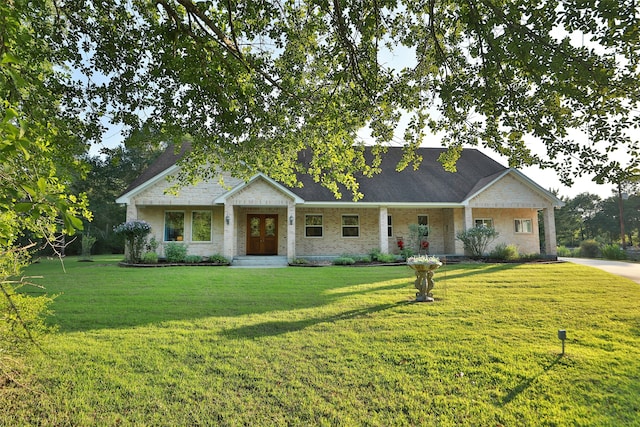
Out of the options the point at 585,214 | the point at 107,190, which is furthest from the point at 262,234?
the point at 585,214

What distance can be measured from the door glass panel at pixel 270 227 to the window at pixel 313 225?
1.77 metres

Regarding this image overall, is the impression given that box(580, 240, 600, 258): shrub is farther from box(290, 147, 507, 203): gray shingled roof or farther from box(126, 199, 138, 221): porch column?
box(126, 199, 138, 221): porch column

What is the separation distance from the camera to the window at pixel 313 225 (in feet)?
62.7

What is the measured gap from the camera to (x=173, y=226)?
58.4ft

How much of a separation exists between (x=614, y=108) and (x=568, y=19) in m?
1.28

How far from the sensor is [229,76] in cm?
554

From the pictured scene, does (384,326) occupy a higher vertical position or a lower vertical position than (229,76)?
lower

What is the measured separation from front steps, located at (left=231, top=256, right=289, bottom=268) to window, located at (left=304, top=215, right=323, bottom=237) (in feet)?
7.84

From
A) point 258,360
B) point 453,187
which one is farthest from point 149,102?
point 453,187

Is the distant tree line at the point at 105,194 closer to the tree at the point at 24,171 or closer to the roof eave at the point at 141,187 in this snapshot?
the roof eave at the point at 141,187

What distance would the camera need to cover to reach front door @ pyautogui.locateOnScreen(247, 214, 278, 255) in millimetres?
18797

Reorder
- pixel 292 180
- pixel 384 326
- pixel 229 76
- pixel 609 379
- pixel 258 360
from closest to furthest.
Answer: pixel 609 379
pixel 258 360
pixel 229 76
pixel 384 326
pixel 292 180

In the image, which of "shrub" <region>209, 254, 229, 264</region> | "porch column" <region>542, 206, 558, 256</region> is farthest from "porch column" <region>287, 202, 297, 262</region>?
"porch column" <region>542, 206, 558, 256</region>

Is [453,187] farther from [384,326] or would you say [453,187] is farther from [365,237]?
[384,326]
